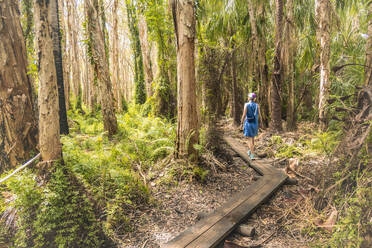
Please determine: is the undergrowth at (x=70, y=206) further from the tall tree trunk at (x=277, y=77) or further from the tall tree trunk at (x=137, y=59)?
the tall tree trunk at (x=137, y=59)

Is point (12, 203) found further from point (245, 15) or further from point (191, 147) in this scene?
point (245, 15)

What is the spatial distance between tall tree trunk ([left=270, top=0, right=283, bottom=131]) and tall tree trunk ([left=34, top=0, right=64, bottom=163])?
6.96 metres

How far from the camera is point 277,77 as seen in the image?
7.75 metres

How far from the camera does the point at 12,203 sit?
267 cm

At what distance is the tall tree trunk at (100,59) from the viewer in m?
7.19

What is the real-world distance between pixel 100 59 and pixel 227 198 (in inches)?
243

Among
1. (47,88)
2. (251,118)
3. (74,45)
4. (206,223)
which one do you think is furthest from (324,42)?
(74,45)

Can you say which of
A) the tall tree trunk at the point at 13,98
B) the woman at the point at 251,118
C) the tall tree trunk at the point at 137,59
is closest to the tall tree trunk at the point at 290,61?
the woman at the point at 251,118

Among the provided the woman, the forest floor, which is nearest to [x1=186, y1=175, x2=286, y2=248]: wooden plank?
the forest floor

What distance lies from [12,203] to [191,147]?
324 cm

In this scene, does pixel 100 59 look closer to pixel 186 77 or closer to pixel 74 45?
pixel 186 77

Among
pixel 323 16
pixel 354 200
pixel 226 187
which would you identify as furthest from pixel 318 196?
pixel 323 16

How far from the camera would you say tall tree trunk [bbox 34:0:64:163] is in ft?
9.50

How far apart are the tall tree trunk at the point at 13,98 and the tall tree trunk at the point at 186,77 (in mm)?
2868
